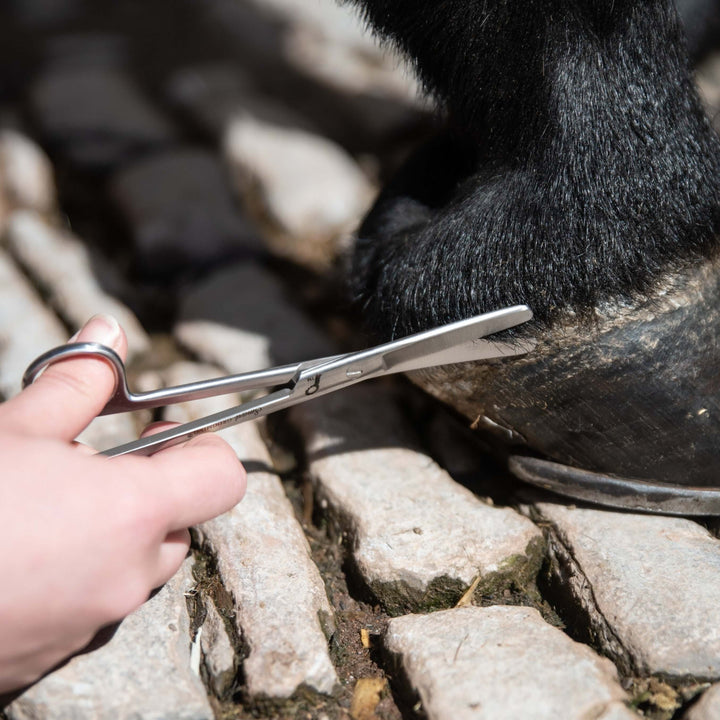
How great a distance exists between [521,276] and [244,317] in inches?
23.6

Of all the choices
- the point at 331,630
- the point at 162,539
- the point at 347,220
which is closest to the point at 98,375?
the point at 162,539

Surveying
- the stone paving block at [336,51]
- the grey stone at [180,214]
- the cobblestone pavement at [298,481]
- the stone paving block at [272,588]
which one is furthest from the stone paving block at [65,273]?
the stone paving block at [336,51]

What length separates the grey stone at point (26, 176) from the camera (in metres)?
1.61

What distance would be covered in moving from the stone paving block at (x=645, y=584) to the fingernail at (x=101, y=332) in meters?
0.56

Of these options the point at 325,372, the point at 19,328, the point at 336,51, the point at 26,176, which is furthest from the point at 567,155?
the point at 336,51

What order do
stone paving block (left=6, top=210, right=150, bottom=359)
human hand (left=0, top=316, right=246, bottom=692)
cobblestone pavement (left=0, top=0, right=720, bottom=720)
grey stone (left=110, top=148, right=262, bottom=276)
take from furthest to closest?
grey stone (left=110, top=148, right=262, bottom=276), stone paving block (left=6, top=210, right=150, bottom=359), cobblestone pavement (left=0, top=0, right=720, bottom=720), human hand (left=0, top=316, right=246, bottom=692)

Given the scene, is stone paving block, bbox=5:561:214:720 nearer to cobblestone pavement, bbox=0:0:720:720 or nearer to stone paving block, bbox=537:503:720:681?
cobblestone pavement, bbox=0:0:720:720

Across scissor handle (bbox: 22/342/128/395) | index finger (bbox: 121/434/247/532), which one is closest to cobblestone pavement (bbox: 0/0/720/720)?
index finger (bbox: 121/434/247/532)

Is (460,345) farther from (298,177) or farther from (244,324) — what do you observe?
(298,177)

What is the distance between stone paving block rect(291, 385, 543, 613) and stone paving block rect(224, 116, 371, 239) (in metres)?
0.56

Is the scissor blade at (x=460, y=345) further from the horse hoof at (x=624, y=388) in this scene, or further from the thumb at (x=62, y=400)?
the thumb at (x=62, y=400)

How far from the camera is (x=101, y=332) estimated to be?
892 mm

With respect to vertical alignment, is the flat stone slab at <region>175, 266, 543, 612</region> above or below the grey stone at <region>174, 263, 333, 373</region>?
below

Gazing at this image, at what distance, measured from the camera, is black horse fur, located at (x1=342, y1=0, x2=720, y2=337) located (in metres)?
0.86
